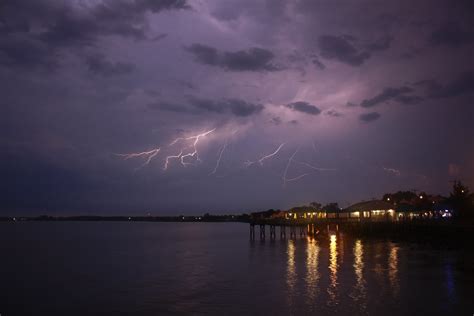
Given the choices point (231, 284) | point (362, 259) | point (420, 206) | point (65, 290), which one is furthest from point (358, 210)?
point (65, 290)

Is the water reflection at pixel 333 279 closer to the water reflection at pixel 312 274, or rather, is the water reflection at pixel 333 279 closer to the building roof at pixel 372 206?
the water reflection at pixel 312 274

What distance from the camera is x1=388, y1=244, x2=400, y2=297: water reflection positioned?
28.5m

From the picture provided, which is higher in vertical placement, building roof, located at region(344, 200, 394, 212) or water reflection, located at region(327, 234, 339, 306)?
building roof, located at region(344, 200, 394, 212)

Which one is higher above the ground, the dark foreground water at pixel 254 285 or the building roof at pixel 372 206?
the building roof at pixel 372 206

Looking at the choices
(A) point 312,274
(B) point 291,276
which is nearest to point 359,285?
(A) point 312,274

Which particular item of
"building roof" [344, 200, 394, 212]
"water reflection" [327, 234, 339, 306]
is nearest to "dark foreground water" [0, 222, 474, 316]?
"water reflection" [327, 234, 339, 306]

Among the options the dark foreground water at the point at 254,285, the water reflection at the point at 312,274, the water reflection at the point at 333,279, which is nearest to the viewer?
the dark foreground water at the point at 254,285

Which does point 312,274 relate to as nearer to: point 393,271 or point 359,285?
point 359,285

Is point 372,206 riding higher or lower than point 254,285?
higher

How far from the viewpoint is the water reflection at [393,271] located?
28.5 m

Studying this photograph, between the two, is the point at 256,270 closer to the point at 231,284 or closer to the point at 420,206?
the point at 231,284

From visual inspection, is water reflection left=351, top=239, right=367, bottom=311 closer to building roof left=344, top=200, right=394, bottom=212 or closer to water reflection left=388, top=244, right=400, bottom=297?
water reflection left=388, top=244, right=400, bottom=297

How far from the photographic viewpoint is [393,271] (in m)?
35.0

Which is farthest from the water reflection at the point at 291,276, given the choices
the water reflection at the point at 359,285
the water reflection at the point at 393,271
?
the water reflection at the point at 393,271
